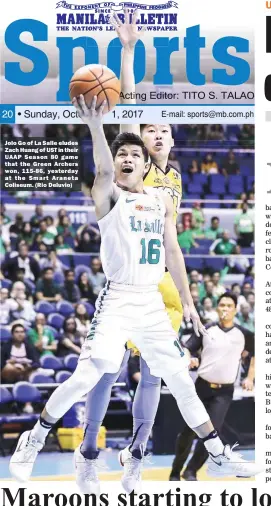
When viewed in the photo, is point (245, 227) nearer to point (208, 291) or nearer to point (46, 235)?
point (208, 291)

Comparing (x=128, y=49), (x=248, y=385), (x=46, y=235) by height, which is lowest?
(x=248, y=385)

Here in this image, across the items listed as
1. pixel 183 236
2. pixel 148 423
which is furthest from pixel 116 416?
pixel 183 236

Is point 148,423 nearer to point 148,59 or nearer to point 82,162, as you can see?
point 82,162

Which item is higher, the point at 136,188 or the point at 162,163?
the point at 162,163

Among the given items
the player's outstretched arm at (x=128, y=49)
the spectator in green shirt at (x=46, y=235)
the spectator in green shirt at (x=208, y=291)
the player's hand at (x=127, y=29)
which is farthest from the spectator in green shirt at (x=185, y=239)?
the player's hand at (x=127, y=29)

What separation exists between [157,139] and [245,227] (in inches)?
32.1

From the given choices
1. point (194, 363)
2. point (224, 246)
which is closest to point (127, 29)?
point (224, 246)

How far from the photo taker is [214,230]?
22.0 feet

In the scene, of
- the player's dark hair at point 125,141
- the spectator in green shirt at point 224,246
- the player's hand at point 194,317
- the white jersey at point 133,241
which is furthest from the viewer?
the spectator in green shirt at point 224,246

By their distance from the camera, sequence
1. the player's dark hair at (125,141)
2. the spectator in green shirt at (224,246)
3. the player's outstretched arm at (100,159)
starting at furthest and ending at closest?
1. the spectator in green shirt at (224,246)
2. the player's dark hair at (125,141)
3. the player's outstretched arm at (100,159)

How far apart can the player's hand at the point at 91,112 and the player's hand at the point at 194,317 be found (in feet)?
4.38

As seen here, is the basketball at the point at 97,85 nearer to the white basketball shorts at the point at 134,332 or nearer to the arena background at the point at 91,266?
the arena background at the point at 91,266

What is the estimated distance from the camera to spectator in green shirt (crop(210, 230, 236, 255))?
665 centimetres

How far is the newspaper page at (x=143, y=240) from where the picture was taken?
254 inches
